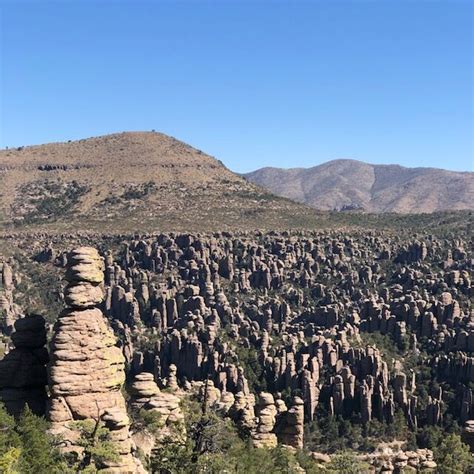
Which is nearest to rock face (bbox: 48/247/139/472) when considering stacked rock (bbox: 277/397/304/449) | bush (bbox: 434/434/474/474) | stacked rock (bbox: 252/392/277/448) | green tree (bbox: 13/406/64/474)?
green tree (bbox: 13/406/64/474)

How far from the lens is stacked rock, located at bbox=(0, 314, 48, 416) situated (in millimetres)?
37062

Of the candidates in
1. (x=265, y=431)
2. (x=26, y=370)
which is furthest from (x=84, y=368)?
(x=265, y=431)

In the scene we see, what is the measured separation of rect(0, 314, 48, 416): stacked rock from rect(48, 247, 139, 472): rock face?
2.88m

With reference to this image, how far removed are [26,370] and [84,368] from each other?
4.91m

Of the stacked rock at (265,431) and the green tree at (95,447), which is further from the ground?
the green tree at (95,447)

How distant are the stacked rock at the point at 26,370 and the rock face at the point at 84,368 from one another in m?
2.88

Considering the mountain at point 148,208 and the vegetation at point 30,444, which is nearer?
the vegetation at point 30,444

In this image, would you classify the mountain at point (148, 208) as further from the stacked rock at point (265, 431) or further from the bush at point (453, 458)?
the bush at point (453, 458)

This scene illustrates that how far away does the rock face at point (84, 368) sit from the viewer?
1345 inches

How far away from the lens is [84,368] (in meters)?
35.3

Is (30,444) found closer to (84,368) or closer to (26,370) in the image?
(84,368)

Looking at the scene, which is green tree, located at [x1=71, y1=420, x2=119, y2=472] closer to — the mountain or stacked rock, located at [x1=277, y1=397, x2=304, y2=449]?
stacked rock, located at [x1=277, y1=397, x2=304, y2=449]

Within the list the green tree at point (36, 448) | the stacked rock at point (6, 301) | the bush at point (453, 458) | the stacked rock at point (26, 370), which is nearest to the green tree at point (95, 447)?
the green tree at point (36, 448)

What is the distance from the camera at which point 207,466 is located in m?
33.6
